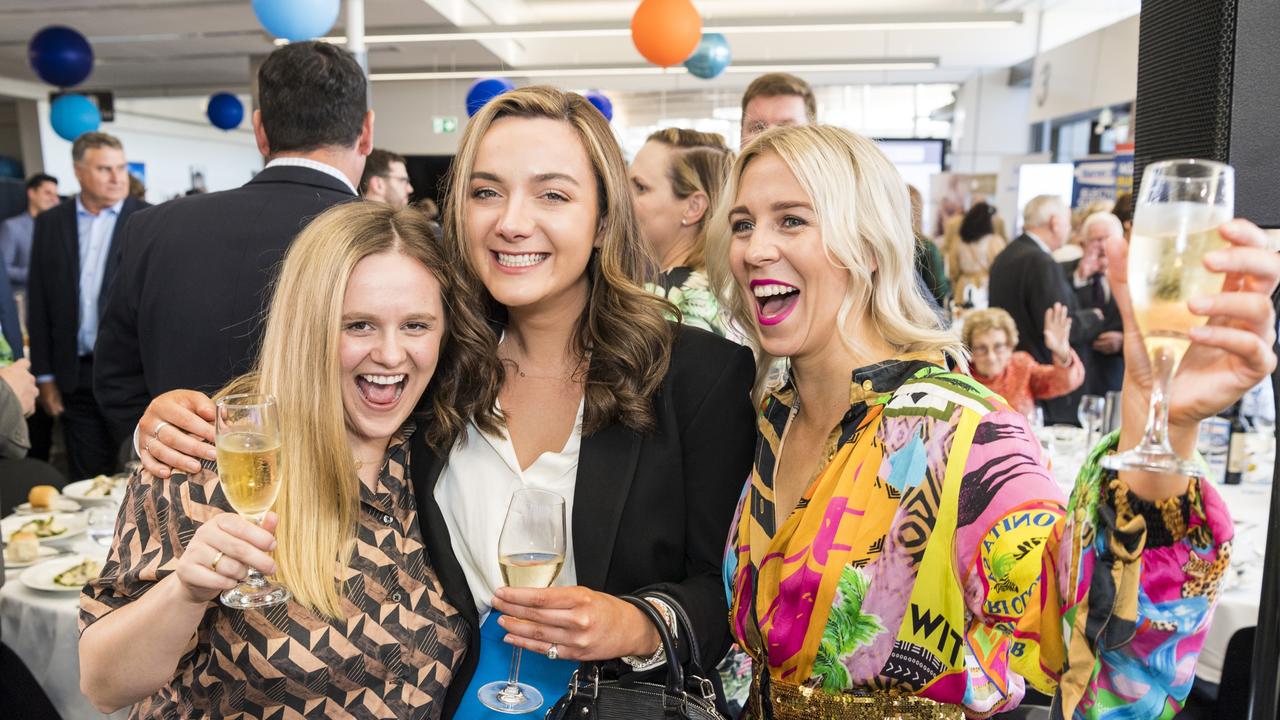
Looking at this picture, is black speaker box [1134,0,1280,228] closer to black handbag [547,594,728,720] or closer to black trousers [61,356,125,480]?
black handbag [547,594,728,720]

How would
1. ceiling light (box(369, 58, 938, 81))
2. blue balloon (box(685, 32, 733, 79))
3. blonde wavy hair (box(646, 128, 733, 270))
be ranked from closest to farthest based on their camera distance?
blonde wavy hair (box(646, 128, 733, 270)), blue balloon (box(685, 32, 733, 79)), ceiling light (box(369, 58, 938, 81))

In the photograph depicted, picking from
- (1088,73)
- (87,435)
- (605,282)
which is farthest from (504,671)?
(1088,73)

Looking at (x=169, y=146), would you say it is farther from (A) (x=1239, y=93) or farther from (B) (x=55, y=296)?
(A) (x=1239, y=93)

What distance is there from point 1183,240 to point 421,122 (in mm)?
13804

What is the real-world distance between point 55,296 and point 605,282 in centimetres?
466

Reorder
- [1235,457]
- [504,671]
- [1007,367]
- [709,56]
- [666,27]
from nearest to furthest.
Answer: [504,671] → [1235,457] → [1007,367] → [666,27] → [709,56]

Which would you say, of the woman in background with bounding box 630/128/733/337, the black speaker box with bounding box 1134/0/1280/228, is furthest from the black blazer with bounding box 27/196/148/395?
the black speaker box with bounding box 1134/0/1280/228

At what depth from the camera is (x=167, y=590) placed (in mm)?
1304

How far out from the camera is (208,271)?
259 cm

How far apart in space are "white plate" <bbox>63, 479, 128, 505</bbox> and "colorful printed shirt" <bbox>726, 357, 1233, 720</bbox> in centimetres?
249

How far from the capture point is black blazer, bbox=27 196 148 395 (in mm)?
5254

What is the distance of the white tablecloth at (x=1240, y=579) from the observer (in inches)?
97.4

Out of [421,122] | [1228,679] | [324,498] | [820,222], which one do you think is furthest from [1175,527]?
[421,122]

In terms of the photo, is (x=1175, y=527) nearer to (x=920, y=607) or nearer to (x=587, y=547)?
(x=920, y=607)
